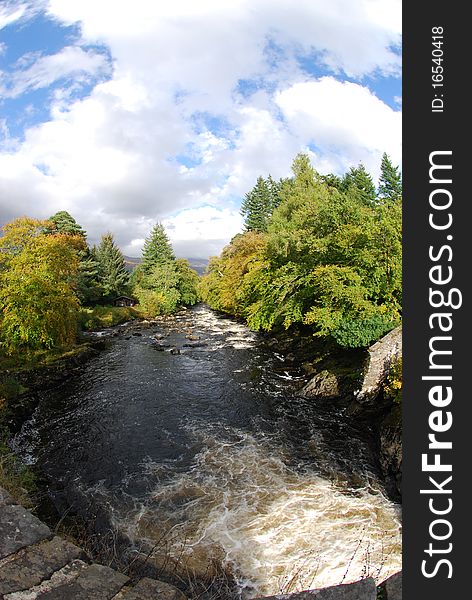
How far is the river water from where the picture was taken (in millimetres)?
7148

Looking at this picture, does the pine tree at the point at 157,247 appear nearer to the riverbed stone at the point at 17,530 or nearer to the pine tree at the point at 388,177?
the pine tree at the point at 388,177

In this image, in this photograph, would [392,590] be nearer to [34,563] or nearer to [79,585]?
[79,585]

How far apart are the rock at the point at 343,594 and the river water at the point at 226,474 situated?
13.6 feet

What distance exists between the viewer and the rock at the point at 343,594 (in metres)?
2.55

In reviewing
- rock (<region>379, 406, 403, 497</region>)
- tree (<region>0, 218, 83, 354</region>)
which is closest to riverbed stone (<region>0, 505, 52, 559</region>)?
rock (<region>379, 406, 403, 497</region>)

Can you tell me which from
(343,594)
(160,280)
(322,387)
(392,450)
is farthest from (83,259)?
(343,594)

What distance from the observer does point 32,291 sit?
19047 mm

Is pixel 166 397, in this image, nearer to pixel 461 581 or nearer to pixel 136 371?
pixel 136 371

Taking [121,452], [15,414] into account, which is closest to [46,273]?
[15,414]

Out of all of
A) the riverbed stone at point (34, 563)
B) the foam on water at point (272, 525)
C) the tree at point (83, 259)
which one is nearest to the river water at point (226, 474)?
the foam on water at point (272, 525)

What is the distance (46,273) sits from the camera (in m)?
20.1

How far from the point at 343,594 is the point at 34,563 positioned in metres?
2.72

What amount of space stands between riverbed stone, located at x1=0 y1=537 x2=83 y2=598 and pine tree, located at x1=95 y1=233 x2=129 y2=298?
4689 cm

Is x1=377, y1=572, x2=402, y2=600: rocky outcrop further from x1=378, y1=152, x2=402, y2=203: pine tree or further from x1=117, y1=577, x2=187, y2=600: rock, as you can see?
x1=378, y1=152, x2=402, y2=203: pine tree
